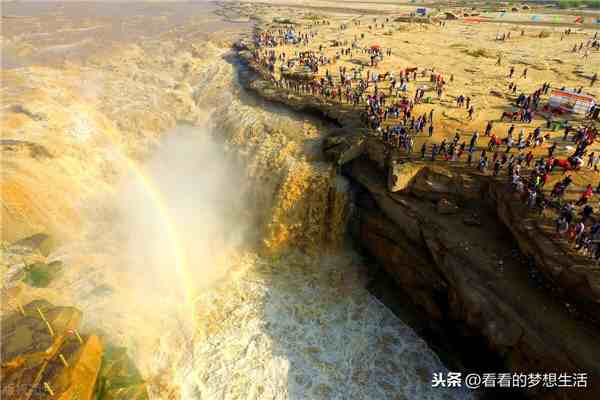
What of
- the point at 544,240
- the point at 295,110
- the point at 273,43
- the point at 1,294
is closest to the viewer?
the point at 544,240

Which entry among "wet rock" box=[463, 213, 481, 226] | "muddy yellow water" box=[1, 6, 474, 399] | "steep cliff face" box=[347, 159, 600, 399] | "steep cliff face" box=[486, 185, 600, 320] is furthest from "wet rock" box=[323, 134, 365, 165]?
"steep cliff face" box=[486, 185, 600, 320]

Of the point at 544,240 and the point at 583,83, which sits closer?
the point at 544,240

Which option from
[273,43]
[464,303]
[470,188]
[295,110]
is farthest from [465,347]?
[273,43]

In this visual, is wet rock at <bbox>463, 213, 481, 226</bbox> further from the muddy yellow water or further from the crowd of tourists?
the muddy yellow water

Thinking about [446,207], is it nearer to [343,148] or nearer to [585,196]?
[585,196]

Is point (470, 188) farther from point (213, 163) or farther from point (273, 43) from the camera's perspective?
point (273, 43)

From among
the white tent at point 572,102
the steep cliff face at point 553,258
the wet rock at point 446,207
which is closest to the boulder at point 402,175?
the wet rock at point 446,207
